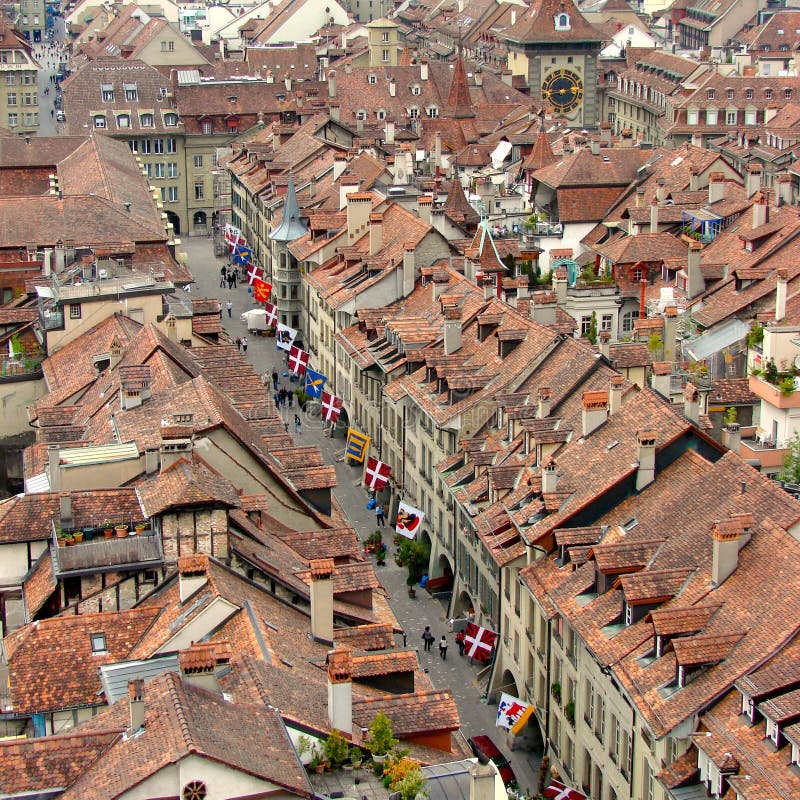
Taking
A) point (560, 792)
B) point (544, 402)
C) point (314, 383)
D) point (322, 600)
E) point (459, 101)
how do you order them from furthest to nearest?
point (459, 101) → point (314, 383) → point (544, 402) → point (560, 792) → point (322, 600)

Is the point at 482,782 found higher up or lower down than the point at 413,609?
higher up

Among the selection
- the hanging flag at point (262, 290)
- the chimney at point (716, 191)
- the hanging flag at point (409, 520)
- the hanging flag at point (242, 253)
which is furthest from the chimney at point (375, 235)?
the hanging flag at point (242, 253)

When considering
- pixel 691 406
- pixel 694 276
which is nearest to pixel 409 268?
pixel 694 276

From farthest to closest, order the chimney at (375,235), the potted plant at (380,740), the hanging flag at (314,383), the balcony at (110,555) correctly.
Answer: the chimney at (375,235)
the hanging flag at (314,383)
the balcony at (110,555)
the potted plant at (380,740)

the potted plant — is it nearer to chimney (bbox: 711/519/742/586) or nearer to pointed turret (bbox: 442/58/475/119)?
chimney (bbox: 711/519/742/586)

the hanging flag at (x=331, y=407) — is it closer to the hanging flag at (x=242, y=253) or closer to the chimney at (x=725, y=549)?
the chimney at (x=725, y=549)

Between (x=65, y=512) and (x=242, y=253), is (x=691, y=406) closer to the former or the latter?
(x=65, y=512)

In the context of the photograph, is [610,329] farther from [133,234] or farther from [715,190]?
[133,234]

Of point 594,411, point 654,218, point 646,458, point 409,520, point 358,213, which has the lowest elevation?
point 409,520
